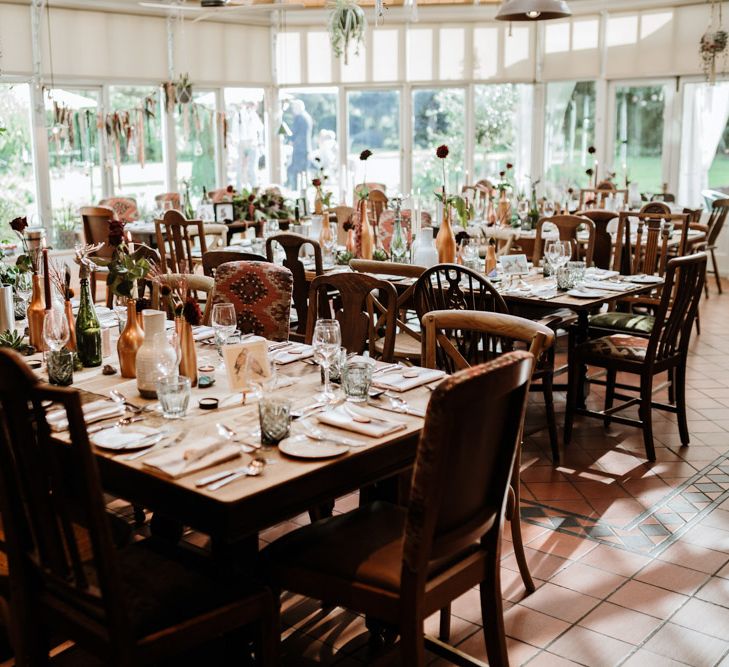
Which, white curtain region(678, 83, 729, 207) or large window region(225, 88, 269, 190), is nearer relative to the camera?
white curtain region(678, 83, 729, 207)

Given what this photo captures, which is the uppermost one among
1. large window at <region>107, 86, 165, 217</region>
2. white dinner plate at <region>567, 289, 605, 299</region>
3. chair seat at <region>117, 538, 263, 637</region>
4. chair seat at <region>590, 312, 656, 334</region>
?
large window at <region>107, 86, 165, 217</region>

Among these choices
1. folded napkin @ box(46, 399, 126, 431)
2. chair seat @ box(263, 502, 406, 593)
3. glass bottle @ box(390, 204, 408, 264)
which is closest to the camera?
chair seat @ box(263, 502, 406, 593)

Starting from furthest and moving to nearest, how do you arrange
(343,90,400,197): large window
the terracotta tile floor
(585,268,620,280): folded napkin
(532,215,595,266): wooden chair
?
1. (343,90,400,197): large window
2. (532,215,595,266): wooden chair
3. (585,268,620,280): folded napkin
4. the terracotta tile floor

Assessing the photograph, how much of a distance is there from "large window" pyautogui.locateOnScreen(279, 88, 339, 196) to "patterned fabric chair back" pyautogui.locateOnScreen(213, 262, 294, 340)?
7475mm

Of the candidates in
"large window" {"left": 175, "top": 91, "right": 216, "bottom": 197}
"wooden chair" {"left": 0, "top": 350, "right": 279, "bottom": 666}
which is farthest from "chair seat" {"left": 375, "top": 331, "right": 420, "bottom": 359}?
"large window" {"left": 175, "top": 91, "right": 216, "bottom": 197}

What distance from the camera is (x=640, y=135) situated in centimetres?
1042

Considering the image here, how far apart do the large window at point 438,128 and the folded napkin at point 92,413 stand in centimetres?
888

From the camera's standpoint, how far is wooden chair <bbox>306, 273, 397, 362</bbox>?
3.28 meters

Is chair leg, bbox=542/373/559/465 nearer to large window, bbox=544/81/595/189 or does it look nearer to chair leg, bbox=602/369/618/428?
chair leg, bbox=602/369/618/428

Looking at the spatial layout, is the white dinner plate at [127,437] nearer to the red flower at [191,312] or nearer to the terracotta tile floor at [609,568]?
the red flower at [191,312]

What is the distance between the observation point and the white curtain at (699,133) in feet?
32.4

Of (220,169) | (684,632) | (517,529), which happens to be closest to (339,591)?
(517,529)

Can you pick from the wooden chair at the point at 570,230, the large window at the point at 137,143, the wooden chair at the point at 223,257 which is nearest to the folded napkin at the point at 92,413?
the wooden chair at the point at 223,257

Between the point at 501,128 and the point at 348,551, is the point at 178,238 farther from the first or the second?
the point at 501,128
